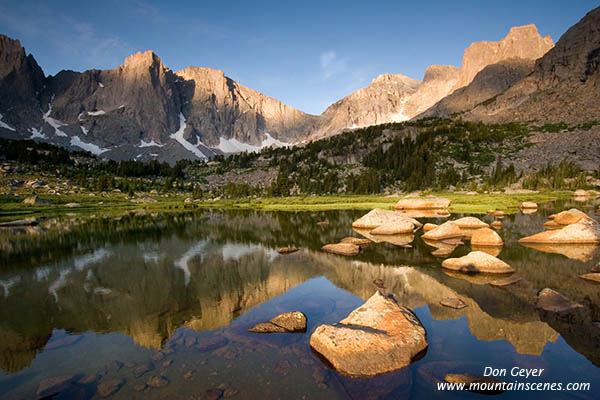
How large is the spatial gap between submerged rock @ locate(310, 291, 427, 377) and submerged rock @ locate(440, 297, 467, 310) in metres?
3.69

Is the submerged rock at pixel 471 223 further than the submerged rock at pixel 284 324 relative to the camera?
Yes

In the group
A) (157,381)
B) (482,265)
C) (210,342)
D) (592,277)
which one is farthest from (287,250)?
(592,277)

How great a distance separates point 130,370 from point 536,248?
28928 millimetres

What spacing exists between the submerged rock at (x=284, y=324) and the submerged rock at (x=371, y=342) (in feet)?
5.59

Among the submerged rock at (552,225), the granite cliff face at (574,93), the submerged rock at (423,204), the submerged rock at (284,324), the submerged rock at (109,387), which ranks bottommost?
the submerged rock at (423,204)

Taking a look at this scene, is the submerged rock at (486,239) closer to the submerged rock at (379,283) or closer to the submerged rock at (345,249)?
the submerged rock at (345,249)

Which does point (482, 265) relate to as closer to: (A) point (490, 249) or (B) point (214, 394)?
(A) point (490, 249)

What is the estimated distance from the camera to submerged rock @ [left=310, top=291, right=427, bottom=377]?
945 cm

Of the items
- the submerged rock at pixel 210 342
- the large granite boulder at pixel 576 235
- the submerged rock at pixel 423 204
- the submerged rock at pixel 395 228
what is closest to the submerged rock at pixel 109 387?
the submerged rock at pixel 210 342

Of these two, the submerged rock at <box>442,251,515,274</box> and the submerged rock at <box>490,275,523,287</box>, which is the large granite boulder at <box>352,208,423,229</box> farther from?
the submerged rock at <box>490,275,523,287</box>

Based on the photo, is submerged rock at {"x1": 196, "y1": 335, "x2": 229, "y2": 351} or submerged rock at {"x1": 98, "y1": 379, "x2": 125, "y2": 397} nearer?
submerged rock at {"x1": 98, "y1": 379, "x2": 125, "y2": 397}

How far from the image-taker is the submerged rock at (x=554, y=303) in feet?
43.6

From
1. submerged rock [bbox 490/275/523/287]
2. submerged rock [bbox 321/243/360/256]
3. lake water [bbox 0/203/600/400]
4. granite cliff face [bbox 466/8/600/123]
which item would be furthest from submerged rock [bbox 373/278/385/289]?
granite cliff face [bbox 466/8/600/123]

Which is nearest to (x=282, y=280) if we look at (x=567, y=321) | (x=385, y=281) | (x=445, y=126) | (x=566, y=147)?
(x=385, y=281)
